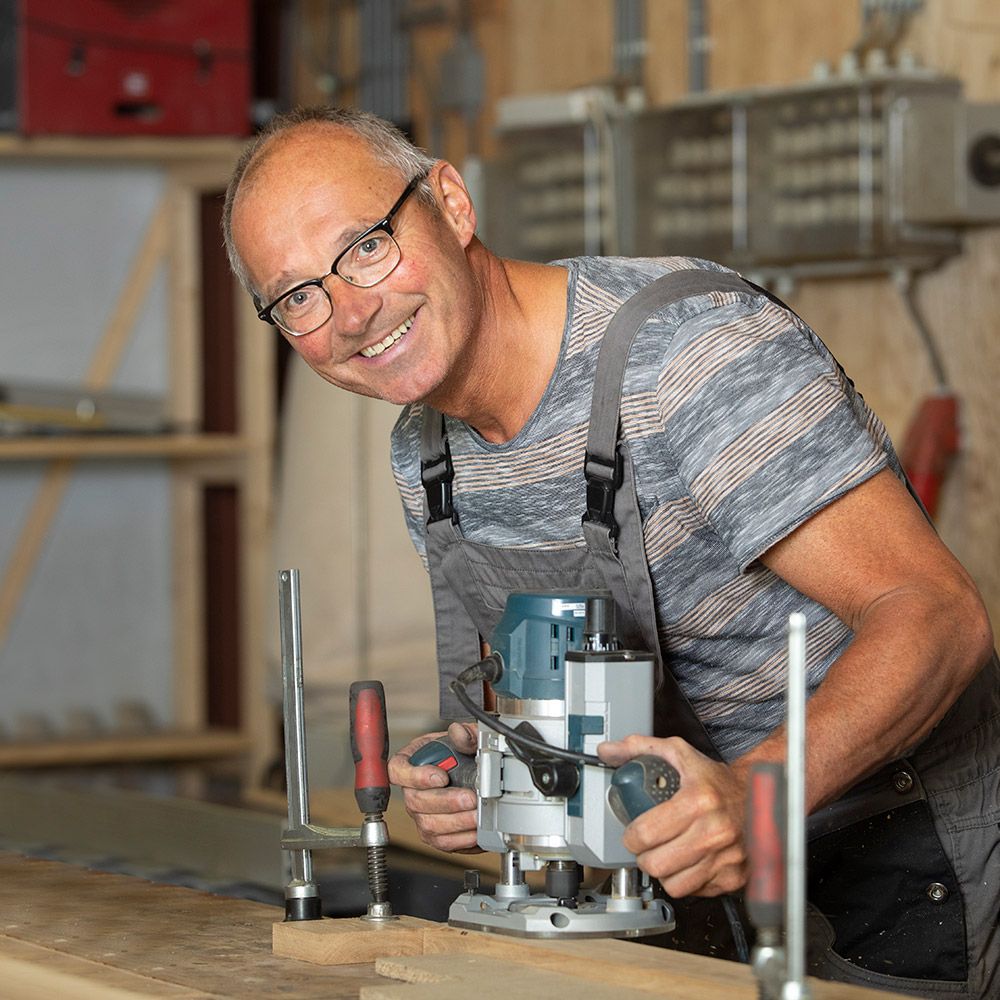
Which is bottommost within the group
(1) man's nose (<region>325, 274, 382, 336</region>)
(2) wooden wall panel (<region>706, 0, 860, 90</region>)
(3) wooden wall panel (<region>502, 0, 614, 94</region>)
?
(1) man's nose (<region>325, 274, 382, 336</region>)

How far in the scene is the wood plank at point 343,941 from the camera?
151 centimetres

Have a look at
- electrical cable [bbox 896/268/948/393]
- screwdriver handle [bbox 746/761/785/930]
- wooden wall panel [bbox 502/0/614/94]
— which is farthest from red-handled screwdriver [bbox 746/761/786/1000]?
wooden wall panel [bbox 502/0/614/94]

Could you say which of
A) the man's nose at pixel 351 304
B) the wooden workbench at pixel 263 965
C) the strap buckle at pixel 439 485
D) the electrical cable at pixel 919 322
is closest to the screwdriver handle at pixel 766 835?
the wooden workbench at pixel 263 965

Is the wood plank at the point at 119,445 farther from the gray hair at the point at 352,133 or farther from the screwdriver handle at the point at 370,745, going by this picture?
the screwdriver handle at the point at 370,745

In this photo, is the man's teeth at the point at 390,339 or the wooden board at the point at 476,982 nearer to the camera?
the wooden board at the point at 476,982

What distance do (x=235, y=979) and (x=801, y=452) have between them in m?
0.63

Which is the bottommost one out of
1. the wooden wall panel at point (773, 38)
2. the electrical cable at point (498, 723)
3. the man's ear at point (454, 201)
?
the electrical cable at point (498, 723)

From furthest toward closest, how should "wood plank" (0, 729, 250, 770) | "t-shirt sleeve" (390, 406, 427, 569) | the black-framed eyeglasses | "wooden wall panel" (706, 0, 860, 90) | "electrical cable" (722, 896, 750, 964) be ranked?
"wood plank" (0, 729, 250, 770), "wooden wall panel" (706, 0, 860, 90), "t-shirt sleeve" (390, 406, 427, 569), "electrical cable" (722, 896, 750, 964), the black-framed eyeglasses

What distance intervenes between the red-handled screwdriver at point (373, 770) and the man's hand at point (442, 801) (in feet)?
0.32

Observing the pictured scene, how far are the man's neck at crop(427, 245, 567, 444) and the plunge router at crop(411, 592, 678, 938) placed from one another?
290 mm

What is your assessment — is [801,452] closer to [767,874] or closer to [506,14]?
[767,874]

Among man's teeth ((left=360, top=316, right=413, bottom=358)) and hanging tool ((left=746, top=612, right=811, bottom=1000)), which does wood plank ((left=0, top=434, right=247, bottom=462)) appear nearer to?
man's teeth ((left=360, top=316, right=413, bottom=358))

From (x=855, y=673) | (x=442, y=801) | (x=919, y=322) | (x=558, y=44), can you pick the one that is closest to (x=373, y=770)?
(x=442, y=801)

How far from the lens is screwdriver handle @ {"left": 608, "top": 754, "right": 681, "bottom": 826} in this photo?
1.34m
